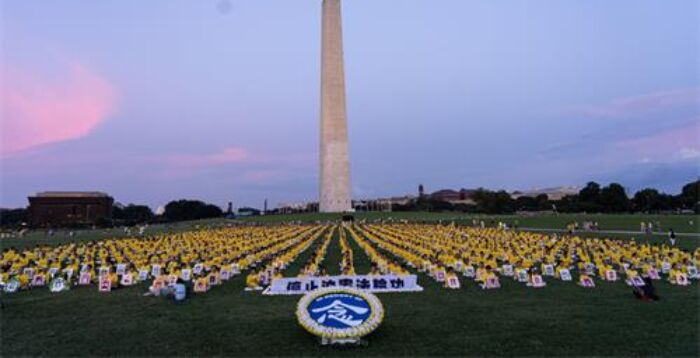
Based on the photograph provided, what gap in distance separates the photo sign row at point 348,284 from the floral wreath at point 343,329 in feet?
12.6

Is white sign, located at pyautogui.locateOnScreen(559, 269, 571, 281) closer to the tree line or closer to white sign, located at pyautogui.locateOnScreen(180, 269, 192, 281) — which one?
white sign, located at pyautogui.locateOnScreen(180, 269, 192, 281)

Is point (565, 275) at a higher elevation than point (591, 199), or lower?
lower

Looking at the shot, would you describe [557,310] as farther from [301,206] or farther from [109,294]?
[301,206]

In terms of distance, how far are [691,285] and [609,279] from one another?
251 cm

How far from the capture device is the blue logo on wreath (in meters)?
11.2

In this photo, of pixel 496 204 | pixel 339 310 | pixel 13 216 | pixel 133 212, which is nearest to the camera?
pixel 339 310

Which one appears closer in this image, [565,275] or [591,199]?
[565,275]

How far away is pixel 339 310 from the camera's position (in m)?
11.5

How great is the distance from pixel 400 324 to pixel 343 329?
7.82 ft

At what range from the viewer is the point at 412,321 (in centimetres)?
1326

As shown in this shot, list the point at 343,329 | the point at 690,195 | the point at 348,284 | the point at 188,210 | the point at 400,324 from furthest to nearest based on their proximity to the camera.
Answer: the point at 188,210
the point at 690,195
the point at 348,284
the point at 400,324
the point at 343,329

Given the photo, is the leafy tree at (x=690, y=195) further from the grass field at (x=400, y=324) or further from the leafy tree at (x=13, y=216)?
the leafy tree at (x=13, y=216)

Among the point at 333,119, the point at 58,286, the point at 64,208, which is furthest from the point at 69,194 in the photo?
the point at 58,286

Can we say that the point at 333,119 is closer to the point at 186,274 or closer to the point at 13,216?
the point at 186,274
